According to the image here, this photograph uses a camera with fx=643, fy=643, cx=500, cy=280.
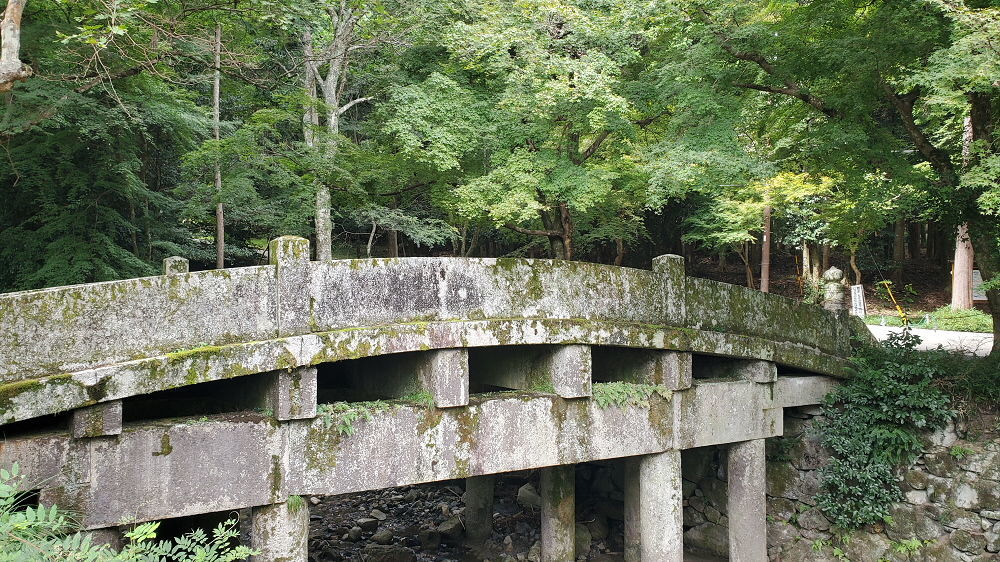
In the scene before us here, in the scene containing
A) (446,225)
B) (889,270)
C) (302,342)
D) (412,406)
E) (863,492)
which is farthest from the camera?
(889,270)

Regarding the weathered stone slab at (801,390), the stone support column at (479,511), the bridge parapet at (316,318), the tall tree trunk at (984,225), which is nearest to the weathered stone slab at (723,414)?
the weathered stone slab at (801,390)

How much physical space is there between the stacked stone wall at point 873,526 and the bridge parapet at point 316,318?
2.50 m

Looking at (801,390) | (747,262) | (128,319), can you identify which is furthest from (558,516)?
(747,262)

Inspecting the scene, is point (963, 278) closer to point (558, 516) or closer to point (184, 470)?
point (558, 516)

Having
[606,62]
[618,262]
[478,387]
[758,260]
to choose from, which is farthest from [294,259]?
[758,260]

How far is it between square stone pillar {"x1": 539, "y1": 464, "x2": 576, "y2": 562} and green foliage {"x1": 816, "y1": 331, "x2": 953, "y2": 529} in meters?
4.13

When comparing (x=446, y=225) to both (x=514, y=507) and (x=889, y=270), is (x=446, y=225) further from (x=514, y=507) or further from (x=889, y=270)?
(x=889, y=270)

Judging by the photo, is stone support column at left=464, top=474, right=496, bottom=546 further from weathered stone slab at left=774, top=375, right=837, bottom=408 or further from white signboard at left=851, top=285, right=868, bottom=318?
white signboard at left=851, top=285, right=868, bottom=318

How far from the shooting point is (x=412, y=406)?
7.50m

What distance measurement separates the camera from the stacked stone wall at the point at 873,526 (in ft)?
31.2

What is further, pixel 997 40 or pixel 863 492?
pixel 863 492

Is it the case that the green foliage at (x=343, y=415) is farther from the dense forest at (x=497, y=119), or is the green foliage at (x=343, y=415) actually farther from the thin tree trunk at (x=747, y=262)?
the thin tree trunk at (x=747, y=262)

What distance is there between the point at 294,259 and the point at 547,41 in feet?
28.2

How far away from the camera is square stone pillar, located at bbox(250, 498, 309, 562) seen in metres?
6.80
